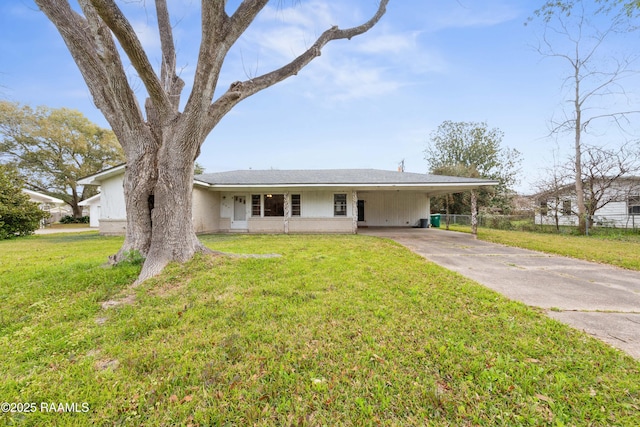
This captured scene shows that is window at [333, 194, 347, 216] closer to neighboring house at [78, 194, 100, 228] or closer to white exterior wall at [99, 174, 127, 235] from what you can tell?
white exterior wall at [99, 174, 127, 235]

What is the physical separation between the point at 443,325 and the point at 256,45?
6853 mm

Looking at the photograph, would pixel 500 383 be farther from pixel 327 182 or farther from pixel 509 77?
pixel 509 77

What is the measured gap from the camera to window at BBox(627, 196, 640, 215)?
13.8m

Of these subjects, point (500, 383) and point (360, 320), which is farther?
point (360, 320)

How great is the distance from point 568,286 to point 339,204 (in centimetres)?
1005

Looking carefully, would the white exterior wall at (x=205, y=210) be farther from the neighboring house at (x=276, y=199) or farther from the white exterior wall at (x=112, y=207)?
the white exterior wall at (x=112, y=207)

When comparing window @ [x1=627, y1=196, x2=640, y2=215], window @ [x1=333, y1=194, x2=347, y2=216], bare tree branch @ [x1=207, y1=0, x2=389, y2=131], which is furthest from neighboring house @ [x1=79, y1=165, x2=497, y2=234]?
window @ [x1=627, y1=196, x2=640, y2=215]

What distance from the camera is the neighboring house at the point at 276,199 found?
38.7ft

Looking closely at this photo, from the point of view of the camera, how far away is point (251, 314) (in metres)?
3.10

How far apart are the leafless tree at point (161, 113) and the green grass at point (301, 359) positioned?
1.34m

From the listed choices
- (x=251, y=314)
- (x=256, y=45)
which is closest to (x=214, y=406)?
(x=251, y=314)

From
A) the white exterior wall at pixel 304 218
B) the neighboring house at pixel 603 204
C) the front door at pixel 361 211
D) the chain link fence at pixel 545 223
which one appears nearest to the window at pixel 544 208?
the neighboring house at pixel 603 204

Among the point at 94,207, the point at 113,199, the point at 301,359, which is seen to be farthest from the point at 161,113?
the point at 94,207

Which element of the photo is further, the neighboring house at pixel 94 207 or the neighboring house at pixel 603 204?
the neighboring house at pixel 94 207
